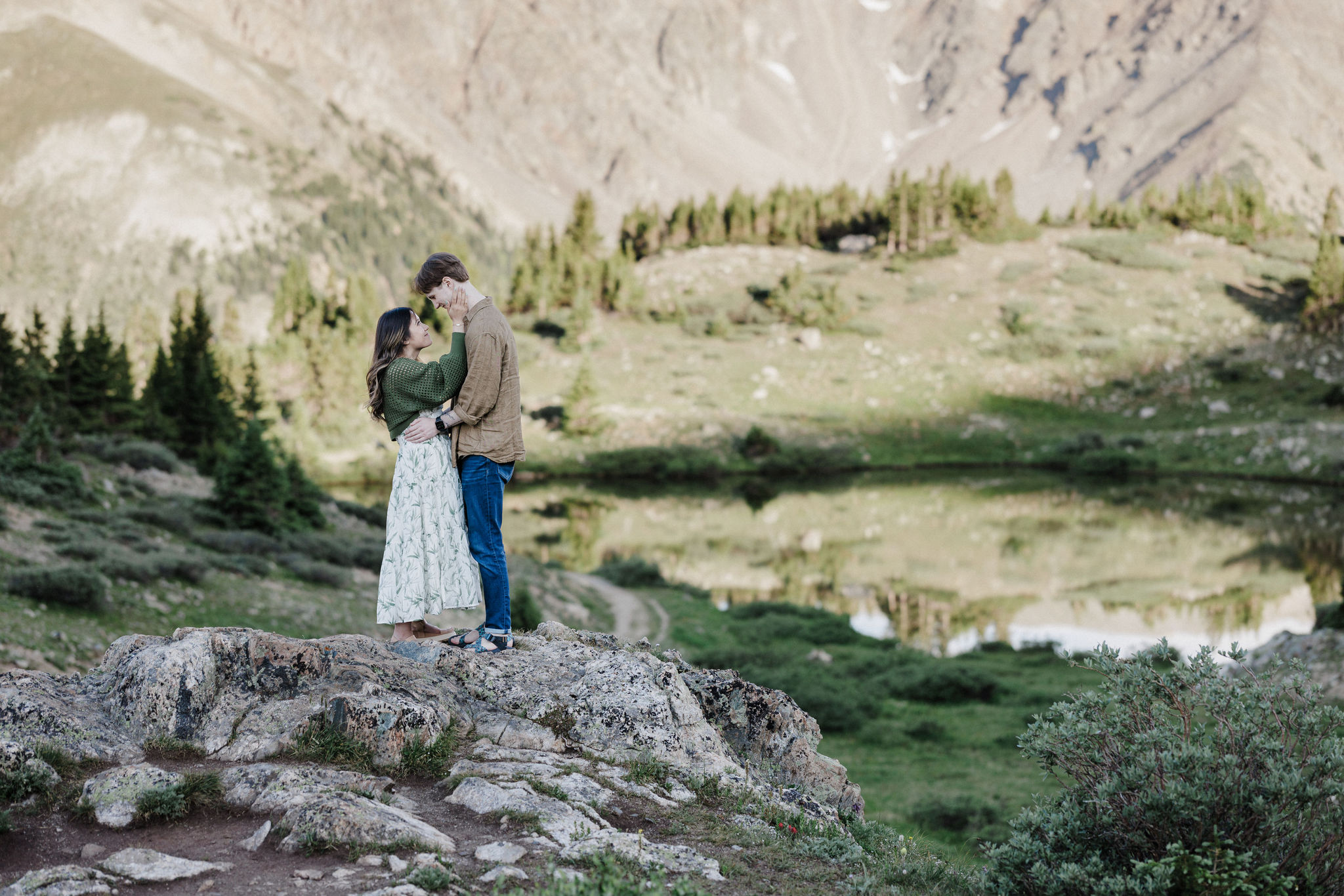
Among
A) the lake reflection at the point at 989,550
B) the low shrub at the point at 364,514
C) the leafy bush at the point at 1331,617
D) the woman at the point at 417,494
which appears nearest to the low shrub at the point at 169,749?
the woman at the point at 417,494

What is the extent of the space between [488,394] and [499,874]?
Result: 14.5 feet

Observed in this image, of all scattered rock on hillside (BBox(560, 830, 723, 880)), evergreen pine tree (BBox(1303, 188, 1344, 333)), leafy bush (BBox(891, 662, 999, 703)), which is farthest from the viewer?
evergreen pine tree (BBox(1303, 188, 1344, 333))

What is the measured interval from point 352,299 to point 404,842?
9782cm

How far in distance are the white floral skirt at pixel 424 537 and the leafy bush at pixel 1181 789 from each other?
A: 5.34m

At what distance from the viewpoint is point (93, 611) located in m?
17.3

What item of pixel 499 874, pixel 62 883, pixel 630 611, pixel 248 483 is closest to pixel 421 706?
pixel 499 874

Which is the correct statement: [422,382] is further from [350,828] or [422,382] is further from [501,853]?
[501,853]

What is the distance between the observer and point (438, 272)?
8461 mm

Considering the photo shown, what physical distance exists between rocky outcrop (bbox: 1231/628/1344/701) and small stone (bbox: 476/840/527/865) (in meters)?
20.8

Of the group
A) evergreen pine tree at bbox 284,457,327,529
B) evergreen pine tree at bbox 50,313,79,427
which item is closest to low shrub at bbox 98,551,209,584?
evergreen pine tree at bbox 284,457,327,529

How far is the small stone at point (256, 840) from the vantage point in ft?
18.6

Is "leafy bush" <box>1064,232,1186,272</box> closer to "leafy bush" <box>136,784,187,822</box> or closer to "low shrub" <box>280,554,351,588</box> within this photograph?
"low shrub" <box>280,554,351,588</box>

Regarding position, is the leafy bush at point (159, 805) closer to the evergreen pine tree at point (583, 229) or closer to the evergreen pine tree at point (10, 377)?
the evergreen pine tree at point (10, 377)

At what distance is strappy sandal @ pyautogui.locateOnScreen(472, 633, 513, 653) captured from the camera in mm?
9055
